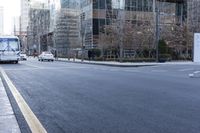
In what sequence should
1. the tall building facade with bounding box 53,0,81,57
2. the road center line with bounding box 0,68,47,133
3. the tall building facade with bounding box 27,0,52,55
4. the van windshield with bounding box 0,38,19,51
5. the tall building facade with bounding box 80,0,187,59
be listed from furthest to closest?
the tall building facade with bounding box 27,0,52,55 < the tall building facade with bounding box 53,0,81,57 < the tall building facade with bounding box 80,0,187,59 < the van windshield with bounding box 0,38,19,51 < the road center line with bounding box 0,68,47,133

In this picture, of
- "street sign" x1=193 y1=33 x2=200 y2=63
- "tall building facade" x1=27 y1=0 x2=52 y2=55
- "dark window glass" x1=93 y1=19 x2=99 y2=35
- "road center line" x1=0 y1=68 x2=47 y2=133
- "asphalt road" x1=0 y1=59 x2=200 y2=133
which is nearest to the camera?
"road center line" x1=0 y1=68 x2=47 y2=133

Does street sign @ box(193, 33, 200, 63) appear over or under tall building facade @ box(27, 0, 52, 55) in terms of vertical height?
under

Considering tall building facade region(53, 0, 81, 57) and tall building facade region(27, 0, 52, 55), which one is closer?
tall building facade region(53, 0, 81, 57)

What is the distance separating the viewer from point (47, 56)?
6731 cm

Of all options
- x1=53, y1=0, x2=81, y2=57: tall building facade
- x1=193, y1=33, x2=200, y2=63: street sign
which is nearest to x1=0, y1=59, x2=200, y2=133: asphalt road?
x1=193, y1=33, x2=200, y2=63: street sign

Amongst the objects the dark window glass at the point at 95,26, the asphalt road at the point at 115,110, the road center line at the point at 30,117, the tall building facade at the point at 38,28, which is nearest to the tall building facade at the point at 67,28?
the tall building facade at the point at 38,28

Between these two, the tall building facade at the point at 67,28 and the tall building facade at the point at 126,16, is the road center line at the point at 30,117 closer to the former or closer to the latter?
the tall building facade at the point at 126,16

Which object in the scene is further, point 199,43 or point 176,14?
point 176,14

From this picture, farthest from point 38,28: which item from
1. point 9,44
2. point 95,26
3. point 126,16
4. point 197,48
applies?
point 197,48

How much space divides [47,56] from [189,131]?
60.2 meters

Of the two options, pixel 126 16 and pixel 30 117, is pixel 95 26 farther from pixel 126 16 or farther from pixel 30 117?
pixel 30 117

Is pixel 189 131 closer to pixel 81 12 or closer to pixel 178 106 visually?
pixel 178 106

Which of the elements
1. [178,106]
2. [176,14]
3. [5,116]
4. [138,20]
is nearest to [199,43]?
[178,106]

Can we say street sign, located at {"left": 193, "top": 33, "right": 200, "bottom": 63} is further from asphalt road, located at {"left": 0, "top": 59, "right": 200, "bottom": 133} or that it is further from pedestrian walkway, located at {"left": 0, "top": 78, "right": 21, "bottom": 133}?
pedestrian walkway, located at {"left": 0, "top": 78, "right": 21, "bottom": 133}
